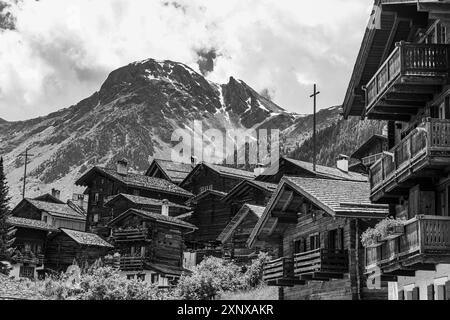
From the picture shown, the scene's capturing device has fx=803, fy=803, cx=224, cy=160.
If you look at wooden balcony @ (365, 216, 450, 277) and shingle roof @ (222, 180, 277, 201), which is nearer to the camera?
wooden balcony @ (365, 216, 450, 277)

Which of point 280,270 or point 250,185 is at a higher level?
point 250,185

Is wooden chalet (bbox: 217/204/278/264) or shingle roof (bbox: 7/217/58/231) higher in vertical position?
shingle roof (bbox: 7/217/58/231)

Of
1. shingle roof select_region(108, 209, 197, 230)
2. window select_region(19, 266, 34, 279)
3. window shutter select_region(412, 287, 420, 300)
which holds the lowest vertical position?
window shutter select_region(412, 287, 420, 300)

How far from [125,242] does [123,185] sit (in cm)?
1223

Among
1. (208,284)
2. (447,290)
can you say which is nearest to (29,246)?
(208,284)

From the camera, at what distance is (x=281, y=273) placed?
3659 centimetres

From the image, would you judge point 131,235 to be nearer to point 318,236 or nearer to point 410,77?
point 318,236

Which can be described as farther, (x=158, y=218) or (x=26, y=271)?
(x=26, y=271)

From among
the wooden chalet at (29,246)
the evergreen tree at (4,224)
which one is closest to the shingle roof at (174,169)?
the wooden chalet at (29,246)

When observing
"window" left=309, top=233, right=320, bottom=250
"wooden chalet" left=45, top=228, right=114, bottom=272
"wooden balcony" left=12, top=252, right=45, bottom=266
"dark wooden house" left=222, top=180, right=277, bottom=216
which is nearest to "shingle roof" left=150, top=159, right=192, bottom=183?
"wooden chalet" left=45, top=228, right=114, bottom=272

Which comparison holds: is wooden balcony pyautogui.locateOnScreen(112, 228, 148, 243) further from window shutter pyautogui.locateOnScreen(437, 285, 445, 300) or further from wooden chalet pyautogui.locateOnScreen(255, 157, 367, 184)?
window shutter pyautogui.locateOnScreen(437, 285, 445, 300)

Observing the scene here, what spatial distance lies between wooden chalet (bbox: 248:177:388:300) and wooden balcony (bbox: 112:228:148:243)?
893 inches

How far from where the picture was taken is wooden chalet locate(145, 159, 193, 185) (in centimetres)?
8831

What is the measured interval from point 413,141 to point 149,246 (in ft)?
134
